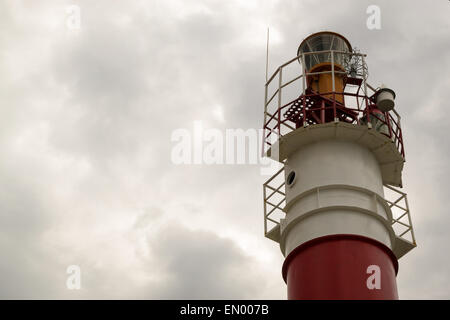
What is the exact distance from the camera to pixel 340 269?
21469 mm

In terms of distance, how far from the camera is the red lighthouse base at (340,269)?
69.3 feet

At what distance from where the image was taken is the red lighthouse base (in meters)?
21.1

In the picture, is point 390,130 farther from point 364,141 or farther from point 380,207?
point 380,207

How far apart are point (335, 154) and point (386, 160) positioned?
2502 mm

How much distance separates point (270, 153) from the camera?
84.8 ft

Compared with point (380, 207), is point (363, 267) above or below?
below
